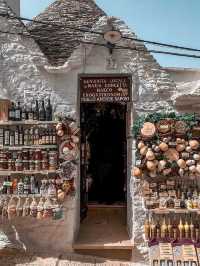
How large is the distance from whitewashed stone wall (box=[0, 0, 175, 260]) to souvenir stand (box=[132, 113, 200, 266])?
12.5 inches

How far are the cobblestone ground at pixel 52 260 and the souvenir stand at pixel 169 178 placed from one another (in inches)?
34.6

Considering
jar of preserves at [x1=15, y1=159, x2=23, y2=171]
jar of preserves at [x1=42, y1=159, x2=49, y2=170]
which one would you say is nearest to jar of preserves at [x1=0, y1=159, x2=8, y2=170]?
jar of preserves at [x1=15, y1=159, x2=23, y2=171]

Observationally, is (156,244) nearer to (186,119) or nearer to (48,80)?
(186,119)

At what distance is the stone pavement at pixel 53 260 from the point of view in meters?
6.88

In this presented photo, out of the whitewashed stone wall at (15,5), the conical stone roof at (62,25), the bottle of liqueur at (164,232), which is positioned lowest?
the bottle of liqueur at (164,232)

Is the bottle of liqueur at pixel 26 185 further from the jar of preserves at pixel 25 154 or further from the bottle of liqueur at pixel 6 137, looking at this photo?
the bottle of liqueur at pixel 6 137

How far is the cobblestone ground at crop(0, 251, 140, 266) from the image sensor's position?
22.6 feet

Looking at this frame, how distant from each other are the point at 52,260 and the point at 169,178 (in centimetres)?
256

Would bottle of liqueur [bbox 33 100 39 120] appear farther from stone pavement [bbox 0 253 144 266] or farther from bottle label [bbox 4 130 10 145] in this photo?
stone pavement [bbox 0 253 144 266]

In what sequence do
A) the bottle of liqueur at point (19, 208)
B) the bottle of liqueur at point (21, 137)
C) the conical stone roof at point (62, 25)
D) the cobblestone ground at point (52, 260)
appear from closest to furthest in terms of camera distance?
the cobblestone ground at point (52, 260)
the bottle of liqueur at point (19, 208)
the bottle of liqueur at point (21, 137)
the conical stone roof at point (62, 25)

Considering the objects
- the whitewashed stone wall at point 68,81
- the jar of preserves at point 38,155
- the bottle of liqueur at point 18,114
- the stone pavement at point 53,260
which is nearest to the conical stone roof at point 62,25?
the whitewashed stone wall at point 68,81

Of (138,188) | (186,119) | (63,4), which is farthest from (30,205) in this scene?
(63,4)

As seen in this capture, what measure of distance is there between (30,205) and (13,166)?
31.3 inches

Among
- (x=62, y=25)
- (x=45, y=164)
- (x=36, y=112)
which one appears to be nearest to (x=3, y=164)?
(x=45, y=164)
